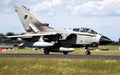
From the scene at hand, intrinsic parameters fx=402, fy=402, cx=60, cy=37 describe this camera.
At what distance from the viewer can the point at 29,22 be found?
153 feet

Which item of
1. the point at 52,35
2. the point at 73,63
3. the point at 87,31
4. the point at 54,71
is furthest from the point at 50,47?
the point at 54,71

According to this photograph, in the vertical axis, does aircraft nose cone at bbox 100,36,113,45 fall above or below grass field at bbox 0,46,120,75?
below

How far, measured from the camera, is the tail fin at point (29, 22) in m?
45.7

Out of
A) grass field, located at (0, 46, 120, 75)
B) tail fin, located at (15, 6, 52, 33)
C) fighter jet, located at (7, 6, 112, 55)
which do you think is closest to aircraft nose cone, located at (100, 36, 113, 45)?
fighter jet, located at (7, 6, 112, 55)

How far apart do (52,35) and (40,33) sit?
2953 millimetres

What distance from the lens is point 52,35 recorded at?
4241 centimetres

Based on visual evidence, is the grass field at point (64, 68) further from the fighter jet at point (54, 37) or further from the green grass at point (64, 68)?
the fighter jet at point (54, 37)

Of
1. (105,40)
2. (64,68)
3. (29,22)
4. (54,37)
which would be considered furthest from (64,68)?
(29,22)

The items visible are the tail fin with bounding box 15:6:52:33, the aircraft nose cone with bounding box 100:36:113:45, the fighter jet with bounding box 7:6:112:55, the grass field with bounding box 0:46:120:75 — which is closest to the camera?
the grass field with bounding box 0:46:120:75

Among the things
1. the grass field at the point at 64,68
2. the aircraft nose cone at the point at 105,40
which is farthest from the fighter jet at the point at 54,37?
the grass field at the point at 64,68

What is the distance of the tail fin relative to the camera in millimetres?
45688

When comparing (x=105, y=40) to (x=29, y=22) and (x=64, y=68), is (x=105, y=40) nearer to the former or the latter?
(x=29, y=22)

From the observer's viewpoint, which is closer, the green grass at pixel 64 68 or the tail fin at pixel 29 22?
the green grass at pixel 64 68

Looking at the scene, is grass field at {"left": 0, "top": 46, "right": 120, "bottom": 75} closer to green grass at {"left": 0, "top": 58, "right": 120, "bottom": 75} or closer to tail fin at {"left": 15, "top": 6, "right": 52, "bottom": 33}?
green grass at {"left": 0, "top": 58, "right": 120, "bottom": 75}
